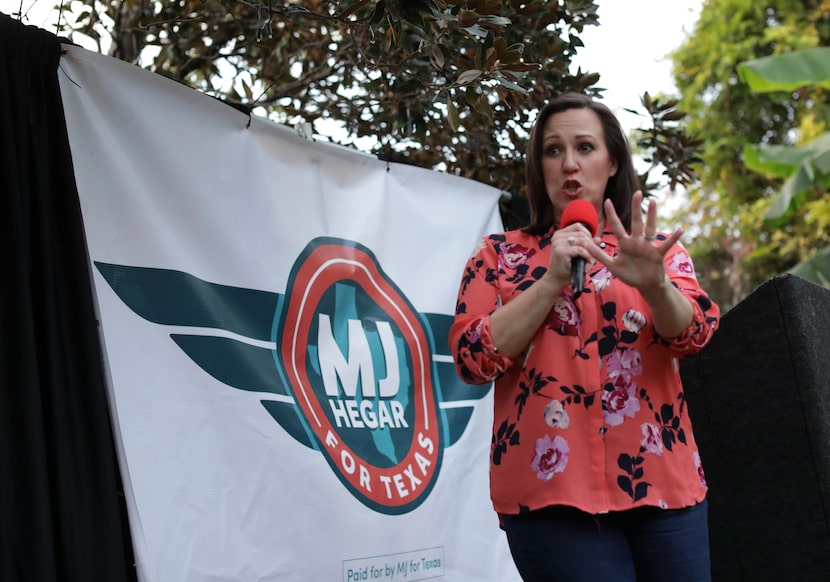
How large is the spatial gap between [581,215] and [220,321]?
1212mm

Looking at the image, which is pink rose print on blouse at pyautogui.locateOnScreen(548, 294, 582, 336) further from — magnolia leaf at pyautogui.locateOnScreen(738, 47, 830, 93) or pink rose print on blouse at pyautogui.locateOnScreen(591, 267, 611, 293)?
magnolia leaf at pyautogui.locateOnScreen(738, 47, 830, 93)

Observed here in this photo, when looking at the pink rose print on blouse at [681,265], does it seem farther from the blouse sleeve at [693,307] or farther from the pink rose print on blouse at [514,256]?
the pink rose print on blouse at [514,256]

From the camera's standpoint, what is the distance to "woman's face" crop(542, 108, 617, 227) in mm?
2293

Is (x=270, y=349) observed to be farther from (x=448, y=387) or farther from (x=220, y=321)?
(x=448, y=387)

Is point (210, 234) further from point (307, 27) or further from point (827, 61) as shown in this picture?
point (827, 61)

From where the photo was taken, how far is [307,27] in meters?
4.25

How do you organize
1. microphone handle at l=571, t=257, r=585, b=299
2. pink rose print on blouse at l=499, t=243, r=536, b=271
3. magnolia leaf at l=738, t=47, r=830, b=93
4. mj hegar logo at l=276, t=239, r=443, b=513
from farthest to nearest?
magnolia leaf at l=738, t=47, r=830, b=93 < mj hegar logo at l=276, t=239, r=443, b=513 < pink rose print on blouse at l=499, t=243, r=536, b=271 < microphone handle at l=571, t=257, r=585, b=299

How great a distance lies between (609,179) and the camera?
2422 millimetres

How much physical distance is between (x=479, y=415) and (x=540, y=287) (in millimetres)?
1563

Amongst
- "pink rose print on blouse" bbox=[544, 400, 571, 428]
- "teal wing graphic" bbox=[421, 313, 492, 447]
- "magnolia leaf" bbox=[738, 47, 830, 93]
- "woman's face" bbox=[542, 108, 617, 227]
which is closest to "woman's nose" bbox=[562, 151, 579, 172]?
"woman's face" bbox=[542, 108, 617, 227]

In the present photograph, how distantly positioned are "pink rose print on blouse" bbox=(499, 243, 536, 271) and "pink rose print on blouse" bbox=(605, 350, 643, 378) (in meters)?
0.38

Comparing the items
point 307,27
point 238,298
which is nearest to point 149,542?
point 238,298

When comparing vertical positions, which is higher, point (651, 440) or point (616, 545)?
point (651, 440)

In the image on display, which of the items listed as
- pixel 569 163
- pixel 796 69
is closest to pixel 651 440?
pixel 569 163
